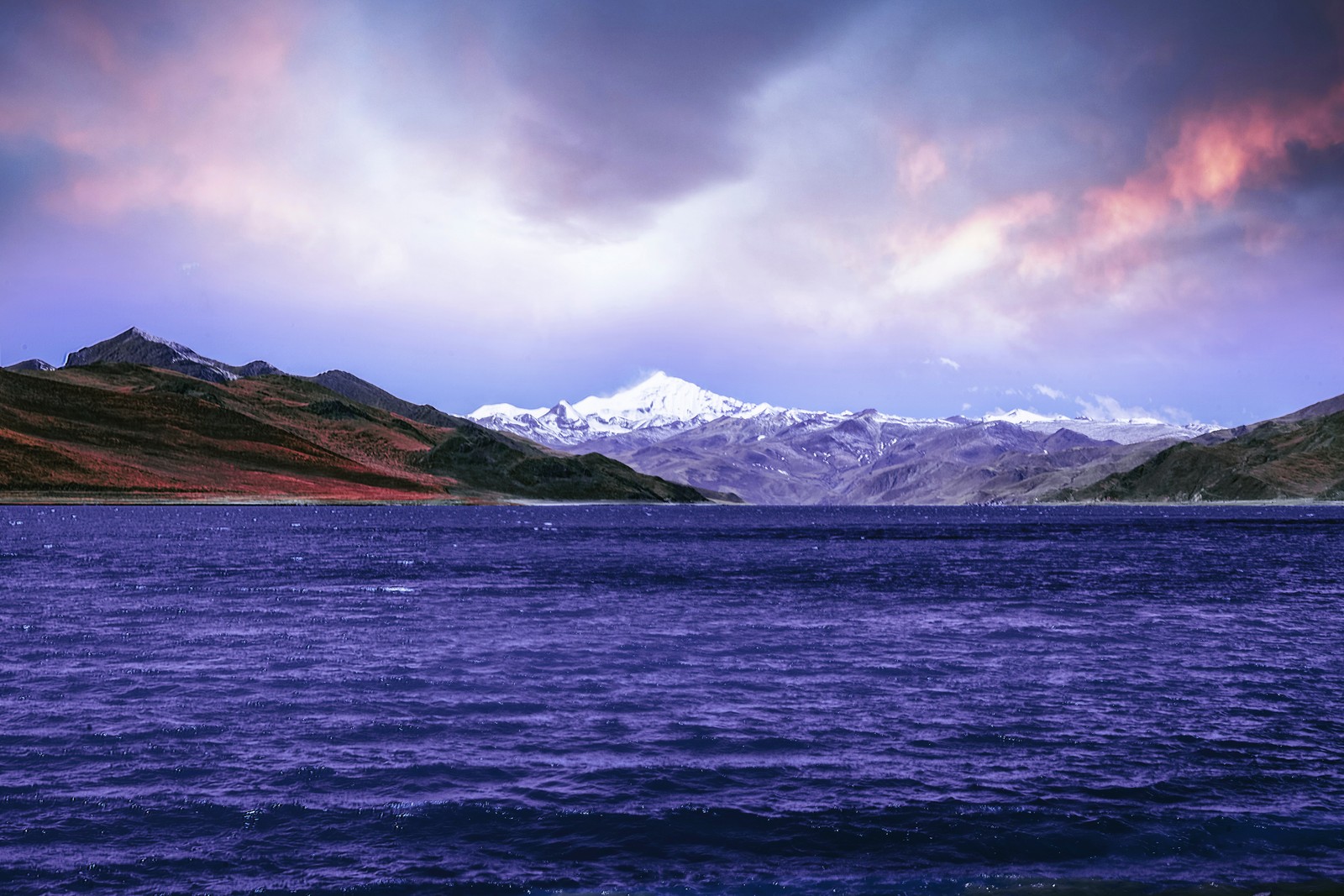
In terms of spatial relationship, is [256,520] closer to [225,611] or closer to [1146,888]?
[225,611]

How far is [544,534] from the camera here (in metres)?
158

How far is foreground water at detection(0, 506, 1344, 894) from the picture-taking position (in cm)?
1678

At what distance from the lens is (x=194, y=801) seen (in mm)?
19859

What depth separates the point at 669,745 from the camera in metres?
24.5

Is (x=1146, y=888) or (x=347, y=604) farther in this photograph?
(x=347, y=604)

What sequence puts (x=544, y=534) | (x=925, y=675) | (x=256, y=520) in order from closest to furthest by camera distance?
(x=925, y=675)
(x=544, y=534)
(x=256, y=520)

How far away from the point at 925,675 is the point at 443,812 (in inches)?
783

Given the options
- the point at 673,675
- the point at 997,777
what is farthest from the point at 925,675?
the point at 997,777

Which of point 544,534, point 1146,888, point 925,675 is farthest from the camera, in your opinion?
point 544,534

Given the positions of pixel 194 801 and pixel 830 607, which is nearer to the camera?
pixel 194 801

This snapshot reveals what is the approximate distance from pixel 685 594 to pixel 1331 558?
72.5 meters

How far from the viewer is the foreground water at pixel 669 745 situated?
16781 millimetres

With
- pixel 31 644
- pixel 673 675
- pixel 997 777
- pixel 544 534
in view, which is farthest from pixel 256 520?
pixel 997 777

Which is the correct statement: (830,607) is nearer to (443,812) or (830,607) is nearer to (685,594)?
(685,594)
